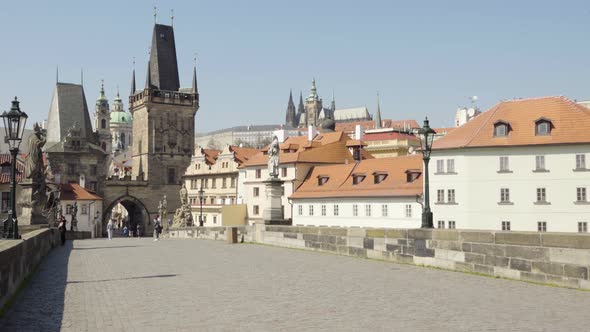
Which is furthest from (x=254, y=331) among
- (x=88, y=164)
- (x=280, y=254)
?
(x=88, y=164)

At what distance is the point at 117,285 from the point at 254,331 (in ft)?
19.2

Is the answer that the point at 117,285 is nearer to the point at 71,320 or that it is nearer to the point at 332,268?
the point at 71,320

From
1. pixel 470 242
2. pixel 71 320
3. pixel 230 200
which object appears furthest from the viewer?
pixel 230 200

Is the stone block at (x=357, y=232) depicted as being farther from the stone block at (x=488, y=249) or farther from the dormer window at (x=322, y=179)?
the dormer window at (x=322, y=179)

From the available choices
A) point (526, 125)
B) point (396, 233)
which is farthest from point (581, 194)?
point (396, 233)

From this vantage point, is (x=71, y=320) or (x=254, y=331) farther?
(x=71, y=320)

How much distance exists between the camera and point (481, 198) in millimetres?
47375

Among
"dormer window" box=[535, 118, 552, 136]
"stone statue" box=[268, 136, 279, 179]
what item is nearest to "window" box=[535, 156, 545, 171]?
"dormer window" box=[535, 118, 552, 136]

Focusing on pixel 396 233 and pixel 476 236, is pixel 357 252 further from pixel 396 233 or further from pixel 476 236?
pixel 476 236

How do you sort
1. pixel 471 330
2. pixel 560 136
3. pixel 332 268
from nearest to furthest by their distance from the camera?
pixel 471 330, pixel 332 268, pixel 560 136

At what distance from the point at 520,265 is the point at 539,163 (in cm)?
3407

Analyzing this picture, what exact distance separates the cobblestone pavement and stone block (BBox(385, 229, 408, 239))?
1.02 meters

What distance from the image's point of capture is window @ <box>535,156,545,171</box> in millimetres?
45384

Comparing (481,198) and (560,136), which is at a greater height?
(560,136)
